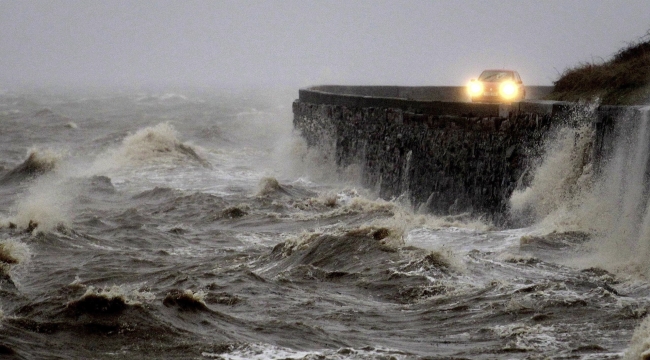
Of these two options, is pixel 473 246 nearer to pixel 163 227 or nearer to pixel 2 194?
pixel 163 227

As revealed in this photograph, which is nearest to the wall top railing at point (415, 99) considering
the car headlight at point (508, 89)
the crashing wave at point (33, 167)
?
the car headlight at point (508, 89)

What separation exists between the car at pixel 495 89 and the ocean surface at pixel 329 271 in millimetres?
2979

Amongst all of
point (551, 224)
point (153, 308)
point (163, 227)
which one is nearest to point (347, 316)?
point (153, 308)

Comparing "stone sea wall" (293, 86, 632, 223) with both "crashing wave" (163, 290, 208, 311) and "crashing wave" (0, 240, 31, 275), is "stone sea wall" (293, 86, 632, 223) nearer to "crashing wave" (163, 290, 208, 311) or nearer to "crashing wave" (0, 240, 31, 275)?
"crashing wave" (163, 290, 208, 311)

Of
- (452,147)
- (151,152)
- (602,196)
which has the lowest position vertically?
(151,152)

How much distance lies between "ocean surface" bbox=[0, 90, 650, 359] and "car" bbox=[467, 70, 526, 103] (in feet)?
9.77

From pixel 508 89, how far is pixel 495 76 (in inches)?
24.8

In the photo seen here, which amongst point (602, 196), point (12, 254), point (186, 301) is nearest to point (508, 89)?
point (602, 196)

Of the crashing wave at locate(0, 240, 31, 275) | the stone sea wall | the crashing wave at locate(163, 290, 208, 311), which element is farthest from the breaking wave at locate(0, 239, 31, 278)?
the stone sea wall

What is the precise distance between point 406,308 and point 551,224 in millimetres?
5319

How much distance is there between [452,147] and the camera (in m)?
18.0

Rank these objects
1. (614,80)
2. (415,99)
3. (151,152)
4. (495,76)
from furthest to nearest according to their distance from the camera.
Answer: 1. (151,152)
2. (415,99)
3. (495,76)
4. (614,80)

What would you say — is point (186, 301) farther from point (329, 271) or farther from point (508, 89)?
point (508, 89)

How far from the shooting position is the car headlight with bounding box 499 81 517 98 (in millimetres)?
22172
